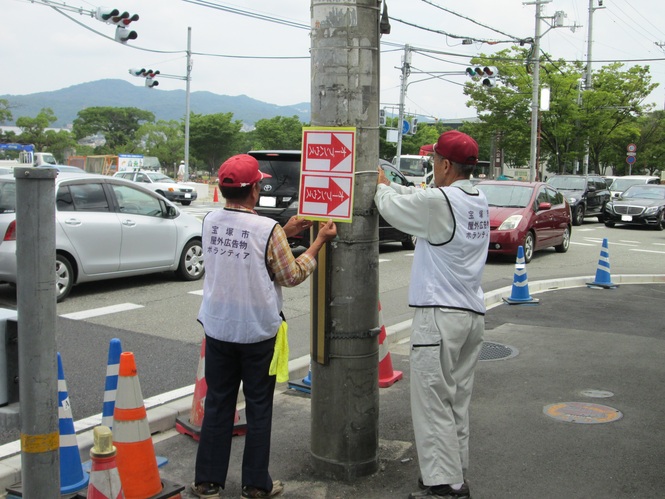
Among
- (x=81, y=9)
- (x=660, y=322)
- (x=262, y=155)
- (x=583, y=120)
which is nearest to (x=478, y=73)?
(x=583, y=120)

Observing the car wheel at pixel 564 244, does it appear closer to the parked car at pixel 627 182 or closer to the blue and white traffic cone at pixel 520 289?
the blue and white traffic cone at pixel 520 289

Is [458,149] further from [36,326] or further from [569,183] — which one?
[569,183]

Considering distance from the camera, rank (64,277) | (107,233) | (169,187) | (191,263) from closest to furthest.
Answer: (64,277), (107,233), (191,263), (169,187)

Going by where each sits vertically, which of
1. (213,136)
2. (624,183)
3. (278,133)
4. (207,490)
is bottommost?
(207,490)

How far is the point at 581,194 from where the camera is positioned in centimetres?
2628

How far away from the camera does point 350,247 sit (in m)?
4.12

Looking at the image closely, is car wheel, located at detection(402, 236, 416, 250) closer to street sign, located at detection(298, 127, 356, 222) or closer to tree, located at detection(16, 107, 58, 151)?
street sign, located at detection(298, 127, 356, 222)

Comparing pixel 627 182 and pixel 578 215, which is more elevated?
pixel 627 182

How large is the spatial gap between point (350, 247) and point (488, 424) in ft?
6.59

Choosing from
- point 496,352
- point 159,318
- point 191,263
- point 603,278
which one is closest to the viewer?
point 496,352

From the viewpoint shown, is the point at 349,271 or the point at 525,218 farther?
the point at 525,218

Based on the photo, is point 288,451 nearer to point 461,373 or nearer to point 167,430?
point 167,430

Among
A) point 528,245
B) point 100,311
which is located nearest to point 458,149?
point 100,311

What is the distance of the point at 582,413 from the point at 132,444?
337 cm
